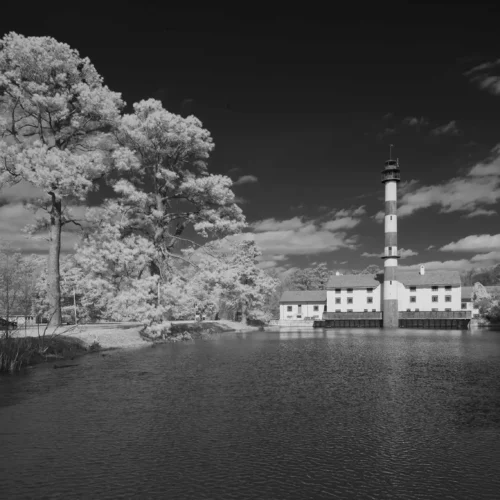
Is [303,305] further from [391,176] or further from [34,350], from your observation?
[34,350]

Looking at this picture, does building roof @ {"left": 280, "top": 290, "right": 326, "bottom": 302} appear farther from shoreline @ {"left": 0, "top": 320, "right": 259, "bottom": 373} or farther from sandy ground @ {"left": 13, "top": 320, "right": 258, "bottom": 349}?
sandy ground @ {"left": 13, "top": 320, "right": 258, "bottom": 349}

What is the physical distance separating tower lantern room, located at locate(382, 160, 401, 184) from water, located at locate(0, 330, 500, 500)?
2888 inches

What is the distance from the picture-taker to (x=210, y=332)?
5431 centimetres

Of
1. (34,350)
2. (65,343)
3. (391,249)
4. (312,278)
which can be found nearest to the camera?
(34,350)

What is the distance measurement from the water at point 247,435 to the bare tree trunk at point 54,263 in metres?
11.8

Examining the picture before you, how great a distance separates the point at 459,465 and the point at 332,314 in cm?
9181

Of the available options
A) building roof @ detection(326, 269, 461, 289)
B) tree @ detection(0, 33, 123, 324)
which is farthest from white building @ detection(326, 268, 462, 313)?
tree @ detection(0, 33, 123, 324)

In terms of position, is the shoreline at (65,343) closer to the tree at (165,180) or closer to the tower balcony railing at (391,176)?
the tree at (165,180)

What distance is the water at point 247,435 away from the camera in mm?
8656

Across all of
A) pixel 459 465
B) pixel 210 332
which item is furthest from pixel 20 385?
pixel 210 332

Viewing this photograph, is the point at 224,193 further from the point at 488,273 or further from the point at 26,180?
the point at 488,273

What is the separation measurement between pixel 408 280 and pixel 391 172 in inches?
932

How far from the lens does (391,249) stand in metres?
89.0

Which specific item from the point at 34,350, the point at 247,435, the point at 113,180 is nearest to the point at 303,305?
the point at 113,180
